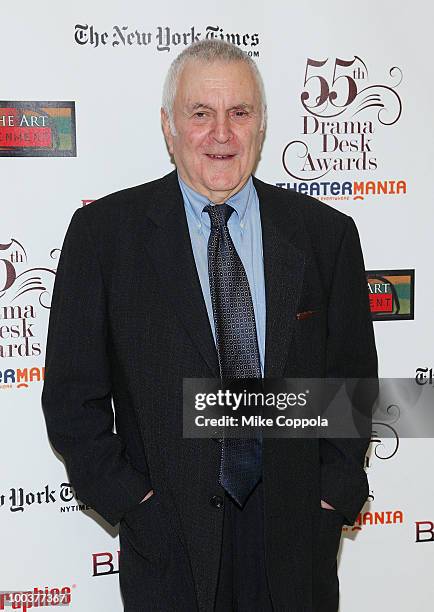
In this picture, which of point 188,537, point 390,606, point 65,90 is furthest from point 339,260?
point 390,606

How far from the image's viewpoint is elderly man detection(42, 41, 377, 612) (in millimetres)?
1946

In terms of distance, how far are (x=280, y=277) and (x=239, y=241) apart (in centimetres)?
14

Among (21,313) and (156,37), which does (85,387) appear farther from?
(156,37)

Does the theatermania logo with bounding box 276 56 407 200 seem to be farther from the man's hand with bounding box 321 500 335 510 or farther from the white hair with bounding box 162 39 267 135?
the man's hand with bounding box 321 500 335 510

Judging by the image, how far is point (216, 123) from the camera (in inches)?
77.3

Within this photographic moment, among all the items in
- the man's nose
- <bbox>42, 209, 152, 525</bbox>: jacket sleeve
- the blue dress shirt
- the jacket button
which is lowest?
the jacket button

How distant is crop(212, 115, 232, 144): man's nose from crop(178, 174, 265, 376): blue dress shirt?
A: 15 cm

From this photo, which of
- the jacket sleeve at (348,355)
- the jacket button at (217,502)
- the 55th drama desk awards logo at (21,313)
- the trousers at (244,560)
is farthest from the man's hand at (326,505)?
the 55th drama desk awards logo at (21,313)

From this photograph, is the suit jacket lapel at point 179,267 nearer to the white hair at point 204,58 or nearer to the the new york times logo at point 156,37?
the white hair at point 204,58

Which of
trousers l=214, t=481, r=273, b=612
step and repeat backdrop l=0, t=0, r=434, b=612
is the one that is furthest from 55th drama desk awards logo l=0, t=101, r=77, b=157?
trousers l=214, t=481, r=273, b=612

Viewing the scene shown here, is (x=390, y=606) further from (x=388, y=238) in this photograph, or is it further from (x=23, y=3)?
(x=23, y=3)

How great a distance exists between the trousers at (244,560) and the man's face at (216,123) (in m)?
0.74

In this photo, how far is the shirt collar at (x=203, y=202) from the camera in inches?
79.7

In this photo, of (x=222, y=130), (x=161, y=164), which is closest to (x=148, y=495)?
(x=222, y=130)
